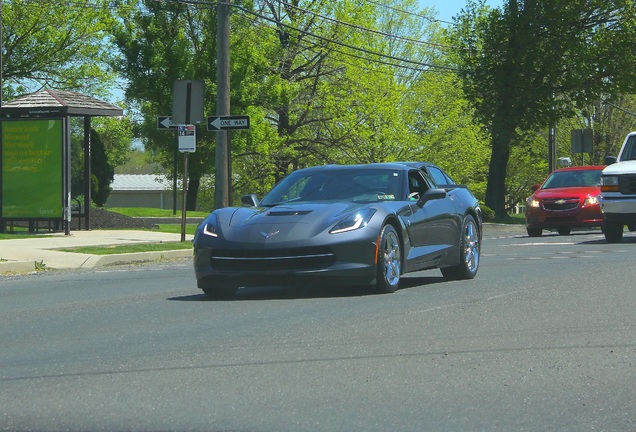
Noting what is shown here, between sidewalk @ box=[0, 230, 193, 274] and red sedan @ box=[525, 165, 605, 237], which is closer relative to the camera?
sidewalk @ box=[0, 230, 193, 274]

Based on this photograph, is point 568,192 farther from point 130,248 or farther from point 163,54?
point 163,54

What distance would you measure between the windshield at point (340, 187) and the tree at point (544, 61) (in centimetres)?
2894

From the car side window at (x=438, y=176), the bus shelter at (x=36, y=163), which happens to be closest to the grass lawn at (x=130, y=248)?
the bus shelter at (x=36, y=163)

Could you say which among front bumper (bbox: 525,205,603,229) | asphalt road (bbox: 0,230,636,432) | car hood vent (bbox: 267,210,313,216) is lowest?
asphalt road (bbox: 0,230,636,432)

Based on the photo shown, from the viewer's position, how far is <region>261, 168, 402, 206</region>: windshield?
12.4 metres

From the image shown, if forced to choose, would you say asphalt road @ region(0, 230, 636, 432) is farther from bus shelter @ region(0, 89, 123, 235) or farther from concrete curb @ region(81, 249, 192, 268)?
bus shelter @ region(0, 89, 123, 235)

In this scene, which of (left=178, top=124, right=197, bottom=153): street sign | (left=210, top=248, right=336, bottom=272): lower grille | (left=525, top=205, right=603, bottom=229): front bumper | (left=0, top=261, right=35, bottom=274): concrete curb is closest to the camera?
(left=210, top=248, right=336, bottom=272): lower grille

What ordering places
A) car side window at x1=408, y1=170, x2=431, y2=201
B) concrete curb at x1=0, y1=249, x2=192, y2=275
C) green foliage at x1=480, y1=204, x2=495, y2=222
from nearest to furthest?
1. car side window at x1=408, y1=170, x2=431, y2=201
2. concrete curb at x1=0, y1=249, x2=192, y2=275
3. green foliage at x1=480, y1=204, x2=495, y2=222

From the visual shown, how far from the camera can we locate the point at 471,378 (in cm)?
690

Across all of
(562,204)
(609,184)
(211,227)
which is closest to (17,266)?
(211,227)

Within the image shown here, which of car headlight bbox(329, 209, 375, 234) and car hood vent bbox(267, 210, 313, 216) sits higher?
car hood vent bbox(267, 210, 313, 216)

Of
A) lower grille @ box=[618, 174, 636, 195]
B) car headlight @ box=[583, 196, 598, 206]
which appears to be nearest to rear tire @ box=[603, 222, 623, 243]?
lower grille @ box=[618, 174, 636, 195]

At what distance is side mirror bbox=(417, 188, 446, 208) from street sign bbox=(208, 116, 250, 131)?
9037 millimetres

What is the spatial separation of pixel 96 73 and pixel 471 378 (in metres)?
45.5
